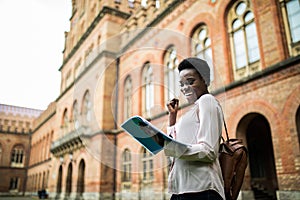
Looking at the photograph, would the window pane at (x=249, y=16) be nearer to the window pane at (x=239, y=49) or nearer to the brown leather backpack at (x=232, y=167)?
the window pane at (x=239, y=49)

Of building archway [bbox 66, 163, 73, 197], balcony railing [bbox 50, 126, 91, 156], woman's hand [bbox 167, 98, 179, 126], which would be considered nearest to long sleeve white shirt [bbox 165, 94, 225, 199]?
woman's hand [bbox 167, 98, 179, 126]

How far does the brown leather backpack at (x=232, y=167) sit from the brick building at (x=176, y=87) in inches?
14.6

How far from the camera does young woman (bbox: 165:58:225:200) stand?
151 cm

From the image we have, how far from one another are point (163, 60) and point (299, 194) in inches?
385

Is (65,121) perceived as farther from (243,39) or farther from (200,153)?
(200,153)

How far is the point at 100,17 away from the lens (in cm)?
2150

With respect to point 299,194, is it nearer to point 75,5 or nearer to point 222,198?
point 222,198

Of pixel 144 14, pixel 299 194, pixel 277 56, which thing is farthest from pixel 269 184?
pixel 144 14

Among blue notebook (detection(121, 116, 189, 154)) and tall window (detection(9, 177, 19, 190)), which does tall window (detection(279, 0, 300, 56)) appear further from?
tall window (detection(9, 177, 19, 190))

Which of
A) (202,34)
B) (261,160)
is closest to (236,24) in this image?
(202,34)

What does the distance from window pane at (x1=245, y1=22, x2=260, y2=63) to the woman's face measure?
29.7ft

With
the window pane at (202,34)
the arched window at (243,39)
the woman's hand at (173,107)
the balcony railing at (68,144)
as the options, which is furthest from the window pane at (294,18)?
the balcony railing at (68,144)

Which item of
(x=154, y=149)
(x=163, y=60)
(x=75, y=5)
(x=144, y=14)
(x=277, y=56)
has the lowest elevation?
(x=154, y=149)

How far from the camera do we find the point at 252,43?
33.8ft
